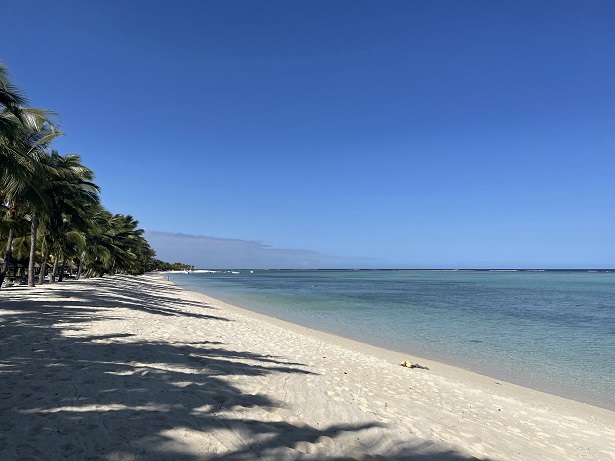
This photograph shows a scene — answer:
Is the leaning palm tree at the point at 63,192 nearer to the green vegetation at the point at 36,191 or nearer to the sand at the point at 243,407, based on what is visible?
the green vegetation at the point at 36,191

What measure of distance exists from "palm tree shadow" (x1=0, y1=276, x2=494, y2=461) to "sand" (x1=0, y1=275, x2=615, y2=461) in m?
0.02

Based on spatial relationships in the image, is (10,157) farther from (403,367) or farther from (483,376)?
(483,376)

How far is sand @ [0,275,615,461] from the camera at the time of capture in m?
4.27

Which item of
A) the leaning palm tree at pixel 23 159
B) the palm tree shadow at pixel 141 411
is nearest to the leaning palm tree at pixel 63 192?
the leaning palm tree at pixel 23 159

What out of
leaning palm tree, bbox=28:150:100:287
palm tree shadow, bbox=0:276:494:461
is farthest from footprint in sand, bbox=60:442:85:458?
leaning palm tree, bbox=28:150:100:287

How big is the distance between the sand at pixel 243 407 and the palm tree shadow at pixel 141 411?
0.06 ft

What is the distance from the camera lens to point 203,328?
13.1 m

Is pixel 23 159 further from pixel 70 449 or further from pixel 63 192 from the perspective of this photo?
pixel 70 449

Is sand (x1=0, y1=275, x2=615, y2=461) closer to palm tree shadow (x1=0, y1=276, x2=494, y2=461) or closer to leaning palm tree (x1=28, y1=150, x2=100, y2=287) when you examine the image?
palm tree shadow (x1=0, y1=276, x2=494, y2=461)

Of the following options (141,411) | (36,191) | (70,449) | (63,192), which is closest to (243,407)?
(141,411)

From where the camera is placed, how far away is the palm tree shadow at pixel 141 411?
404cm

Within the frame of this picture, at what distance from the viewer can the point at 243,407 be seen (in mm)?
5523

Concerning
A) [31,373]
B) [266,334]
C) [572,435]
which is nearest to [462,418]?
[572,435]

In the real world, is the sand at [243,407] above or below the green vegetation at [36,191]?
below
